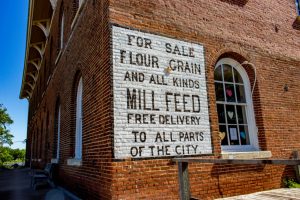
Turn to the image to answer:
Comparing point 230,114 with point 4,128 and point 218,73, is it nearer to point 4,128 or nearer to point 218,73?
point 218,73

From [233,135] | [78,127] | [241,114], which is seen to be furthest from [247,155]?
[78,127]

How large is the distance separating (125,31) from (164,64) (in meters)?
1.10

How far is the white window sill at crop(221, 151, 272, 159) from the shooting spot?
5.88 metres

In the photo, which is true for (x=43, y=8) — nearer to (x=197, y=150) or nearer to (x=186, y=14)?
(x=186, y=14)

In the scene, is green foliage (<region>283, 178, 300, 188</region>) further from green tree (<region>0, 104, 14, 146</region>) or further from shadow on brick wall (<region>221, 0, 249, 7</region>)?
green tree (<region>0, 104, 14, 146</region>)

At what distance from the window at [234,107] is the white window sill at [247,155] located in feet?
1.04

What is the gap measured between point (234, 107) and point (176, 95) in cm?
209

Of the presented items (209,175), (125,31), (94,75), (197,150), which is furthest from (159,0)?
(209,175)

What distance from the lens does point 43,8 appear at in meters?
14.4

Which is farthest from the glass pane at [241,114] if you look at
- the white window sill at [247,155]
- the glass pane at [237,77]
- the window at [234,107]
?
the white window sill at [247,155]

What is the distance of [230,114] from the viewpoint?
6680 millimetres

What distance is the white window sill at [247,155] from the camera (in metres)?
5.88

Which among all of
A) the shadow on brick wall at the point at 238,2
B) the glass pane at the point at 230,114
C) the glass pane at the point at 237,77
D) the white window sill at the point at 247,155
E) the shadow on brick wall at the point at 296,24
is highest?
the shadow on brick wall at the point at 238,2

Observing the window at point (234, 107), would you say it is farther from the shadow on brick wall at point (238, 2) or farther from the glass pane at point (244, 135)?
the shadow on brick wall at point (238, 2)
